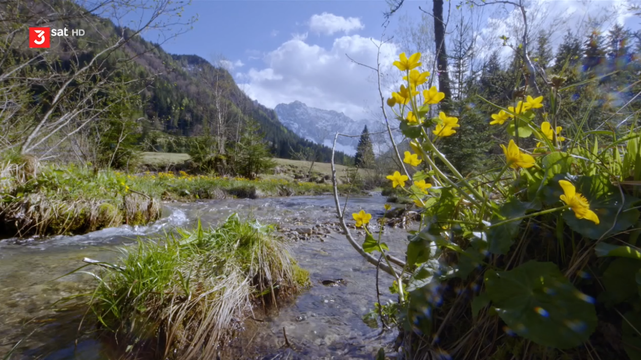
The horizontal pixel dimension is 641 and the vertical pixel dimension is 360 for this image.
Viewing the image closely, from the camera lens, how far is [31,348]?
1625 mm

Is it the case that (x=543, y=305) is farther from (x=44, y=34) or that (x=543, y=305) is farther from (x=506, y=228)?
(x=44, y=34)

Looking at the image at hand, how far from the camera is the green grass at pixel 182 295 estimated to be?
1.64 meters

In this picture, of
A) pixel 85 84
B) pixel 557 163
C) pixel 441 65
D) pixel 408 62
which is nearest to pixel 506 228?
pixel 557 163

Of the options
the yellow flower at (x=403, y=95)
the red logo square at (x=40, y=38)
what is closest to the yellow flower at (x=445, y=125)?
the yellow flower at (x=403, y=95)

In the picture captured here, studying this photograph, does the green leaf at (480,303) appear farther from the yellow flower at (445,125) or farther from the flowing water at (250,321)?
the flowing water at (250,321)

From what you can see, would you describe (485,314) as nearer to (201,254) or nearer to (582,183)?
(582,183)

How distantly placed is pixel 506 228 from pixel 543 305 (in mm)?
168

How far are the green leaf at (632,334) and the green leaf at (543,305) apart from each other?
66 millimetres

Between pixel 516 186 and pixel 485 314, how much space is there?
0.35m

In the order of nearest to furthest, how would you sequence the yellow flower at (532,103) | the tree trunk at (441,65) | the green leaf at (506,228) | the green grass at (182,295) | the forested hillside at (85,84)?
the green leaf at (506,228), the yellow flower at (532,103), the green grass at (182,295), the forested hillside at (85,84), the tree trunk at (441,65)

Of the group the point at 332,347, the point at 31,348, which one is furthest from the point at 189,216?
the point at 332,347

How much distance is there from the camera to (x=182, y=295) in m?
1.80

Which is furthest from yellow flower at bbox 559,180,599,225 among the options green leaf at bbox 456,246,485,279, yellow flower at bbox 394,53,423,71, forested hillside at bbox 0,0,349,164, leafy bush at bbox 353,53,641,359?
forested hillside at bbox 0,0,349,164

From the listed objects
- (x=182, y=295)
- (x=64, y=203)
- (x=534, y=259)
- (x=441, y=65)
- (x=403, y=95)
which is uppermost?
(x=441, y=65)
